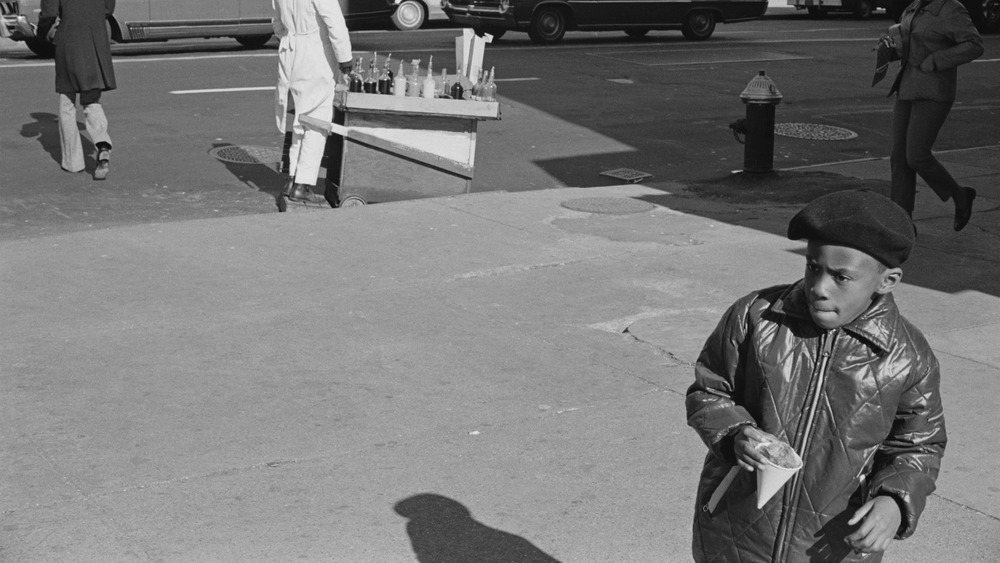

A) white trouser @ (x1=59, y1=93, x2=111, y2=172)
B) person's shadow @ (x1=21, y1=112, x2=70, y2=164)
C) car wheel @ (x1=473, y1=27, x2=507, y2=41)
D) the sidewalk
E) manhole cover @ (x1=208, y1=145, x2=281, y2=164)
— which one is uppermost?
car wheel @ (x1=473, y1=27, x2=507, y2=41)

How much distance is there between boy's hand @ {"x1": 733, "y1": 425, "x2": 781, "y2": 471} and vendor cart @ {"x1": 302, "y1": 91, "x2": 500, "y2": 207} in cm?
714

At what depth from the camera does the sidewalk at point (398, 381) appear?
4.42 m

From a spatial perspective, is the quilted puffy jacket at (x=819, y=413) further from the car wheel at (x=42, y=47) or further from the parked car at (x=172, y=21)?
the car wheel at (x=42, y=47)

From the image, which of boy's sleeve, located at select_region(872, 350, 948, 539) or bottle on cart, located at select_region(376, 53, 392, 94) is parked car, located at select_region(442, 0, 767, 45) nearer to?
bottle on cart, located at select_region(376, 53, 392, 94)

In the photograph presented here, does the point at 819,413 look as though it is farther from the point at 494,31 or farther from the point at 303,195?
the point at 494,31

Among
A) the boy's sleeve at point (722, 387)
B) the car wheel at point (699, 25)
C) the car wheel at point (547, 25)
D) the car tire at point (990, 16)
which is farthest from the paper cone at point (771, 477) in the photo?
the car tire at point (990, 16)

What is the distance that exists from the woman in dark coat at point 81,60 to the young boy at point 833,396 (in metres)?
9.12

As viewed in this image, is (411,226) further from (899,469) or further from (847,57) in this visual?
(847,57)

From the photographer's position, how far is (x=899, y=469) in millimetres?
2797

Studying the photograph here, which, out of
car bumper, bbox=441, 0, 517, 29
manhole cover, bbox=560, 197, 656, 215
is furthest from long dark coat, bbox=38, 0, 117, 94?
car bumper, bbox=441, 0, 517, 29

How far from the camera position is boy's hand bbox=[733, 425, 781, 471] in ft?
8.59

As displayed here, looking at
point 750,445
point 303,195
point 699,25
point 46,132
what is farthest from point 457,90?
point 699,25

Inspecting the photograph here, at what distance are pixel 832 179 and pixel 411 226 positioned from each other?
4.36 metres

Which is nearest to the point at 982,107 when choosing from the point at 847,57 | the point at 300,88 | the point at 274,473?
the point at 847,57
